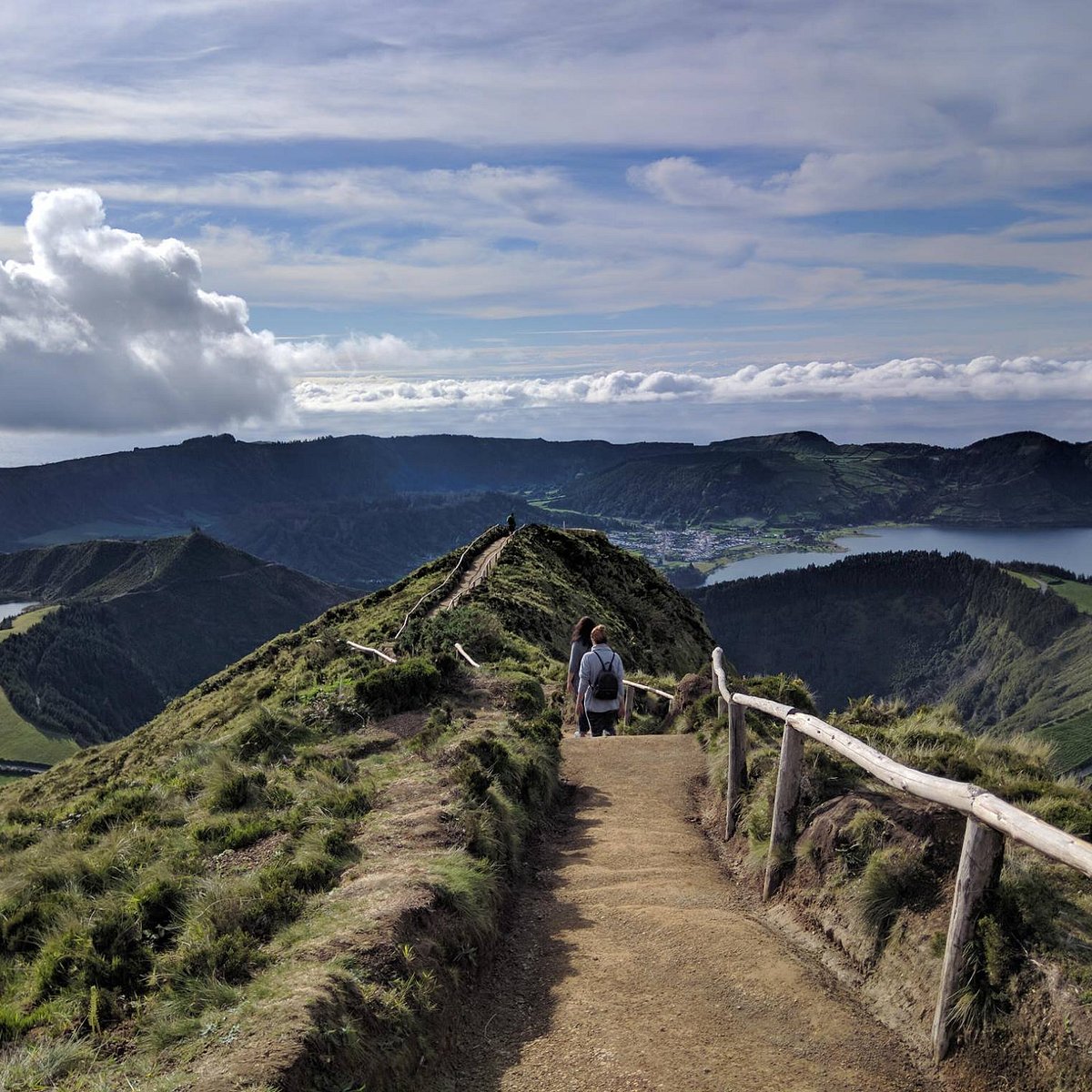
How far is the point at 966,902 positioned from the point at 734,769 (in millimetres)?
5305

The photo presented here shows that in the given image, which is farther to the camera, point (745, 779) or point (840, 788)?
point (745, 779)

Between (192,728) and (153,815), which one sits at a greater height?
(153,815)

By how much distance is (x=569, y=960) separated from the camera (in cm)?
799

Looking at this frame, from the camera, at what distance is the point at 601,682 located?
16.5 meters

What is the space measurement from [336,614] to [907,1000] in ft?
149

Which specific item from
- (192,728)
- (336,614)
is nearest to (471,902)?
(192,728)

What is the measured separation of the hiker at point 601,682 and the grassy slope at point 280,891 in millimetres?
1081

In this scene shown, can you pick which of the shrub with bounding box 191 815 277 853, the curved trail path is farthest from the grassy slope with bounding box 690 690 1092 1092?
the shrub with bounding box 191 815 277 853

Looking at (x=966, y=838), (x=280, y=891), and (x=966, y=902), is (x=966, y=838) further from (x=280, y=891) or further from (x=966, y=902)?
(x=280, y=891)

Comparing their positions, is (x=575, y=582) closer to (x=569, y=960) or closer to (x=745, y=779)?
(x=745, y=779)

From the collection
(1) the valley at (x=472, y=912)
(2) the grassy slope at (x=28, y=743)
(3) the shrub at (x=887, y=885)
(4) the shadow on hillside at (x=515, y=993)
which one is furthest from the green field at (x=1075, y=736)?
(2) the grassy slope at (x=28, y=743)

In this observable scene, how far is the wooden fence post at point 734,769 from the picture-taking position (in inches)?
438

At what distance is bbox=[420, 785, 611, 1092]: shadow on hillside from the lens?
253 inches

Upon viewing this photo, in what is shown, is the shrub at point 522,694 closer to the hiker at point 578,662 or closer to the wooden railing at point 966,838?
the hiker at point 578,662
